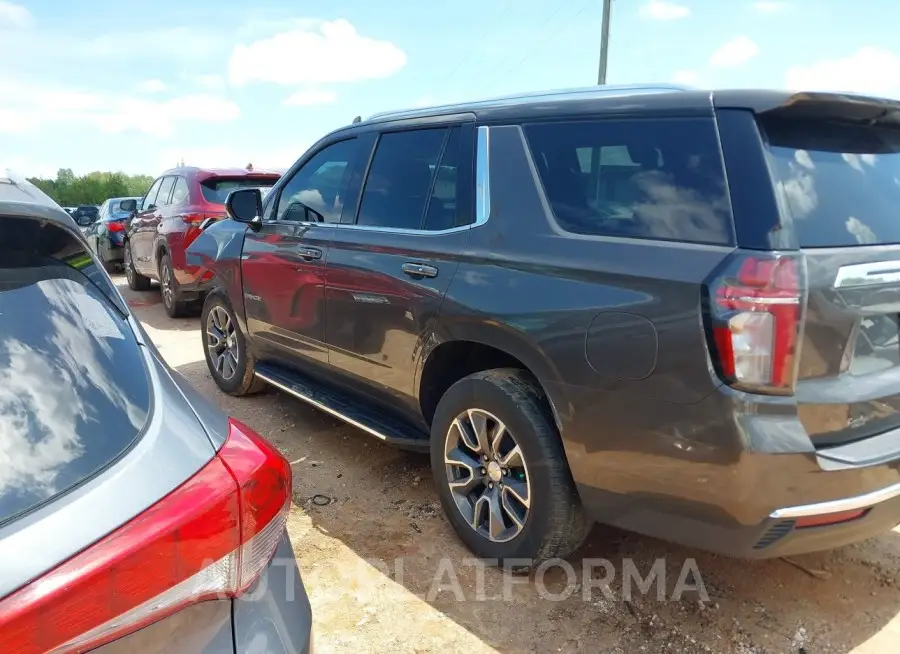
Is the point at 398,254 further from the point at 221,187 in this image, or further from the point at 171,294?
the point at 171,294

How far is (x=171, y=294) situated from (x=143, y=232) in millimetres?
1636

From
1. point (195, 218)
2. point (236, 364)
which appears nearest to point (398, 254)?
point (236, 364)

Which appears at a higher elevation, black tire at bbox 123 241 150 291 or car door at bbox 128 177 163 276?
Answer: car door at bbox 128 177 163 276

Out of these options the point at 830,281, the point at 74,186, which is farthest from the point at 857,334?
the point at 74,186

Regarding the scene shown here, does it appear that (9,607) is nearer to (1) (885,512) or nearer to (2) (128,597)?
(2) (128,597)

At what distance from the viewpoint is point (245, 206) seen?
14.5 feet

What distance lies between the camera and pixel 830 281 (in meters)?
2.00

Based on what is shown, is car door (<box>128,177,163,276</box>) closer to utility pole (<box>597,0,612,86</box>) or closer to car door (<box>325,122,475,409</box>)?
car door (<box>325,122,475,409</box>)

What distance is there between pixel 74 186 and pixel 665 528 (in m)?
61.9

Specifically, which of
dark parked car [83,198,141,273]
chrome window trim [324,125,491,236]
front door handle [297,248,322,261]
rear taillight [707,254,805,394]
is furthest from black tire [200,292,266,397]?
dark parked car [83,198,141,273]

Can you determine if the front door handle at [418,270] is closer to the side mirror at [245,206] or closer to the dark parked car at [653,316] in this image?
the dark parked car at [653,316]

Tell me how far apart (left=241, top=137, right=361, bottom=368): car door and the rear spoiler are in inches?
87.8

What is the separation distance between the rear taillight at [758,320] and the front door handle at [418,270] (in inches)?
51.9

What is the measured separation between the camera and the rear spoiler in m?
2.06
